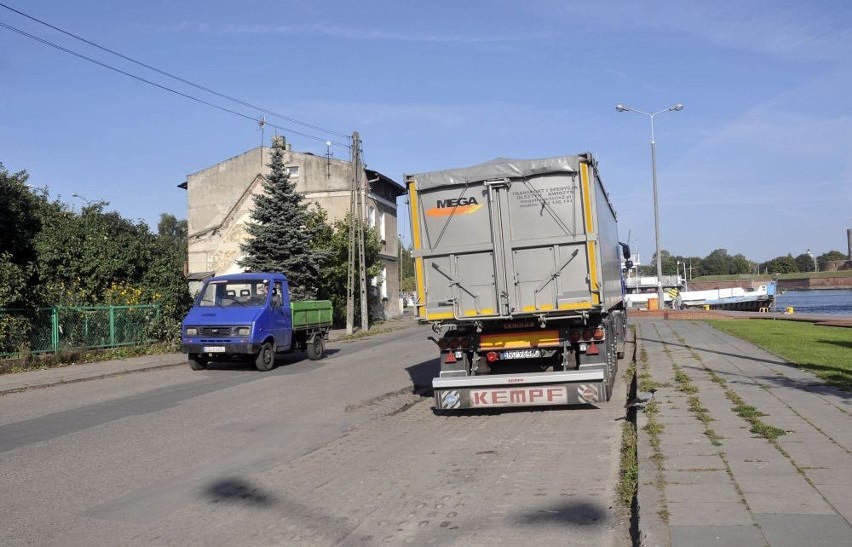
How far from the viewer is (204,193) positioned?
48969 mm

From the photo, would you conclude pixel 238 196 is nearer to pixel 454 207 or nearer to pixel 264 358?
pixel 264 358

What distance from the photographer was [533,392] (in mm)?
10375

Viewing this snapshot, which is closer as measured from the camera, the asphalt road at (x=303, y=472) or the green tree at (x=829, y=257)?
the asphalt road at (x=303, y=472)

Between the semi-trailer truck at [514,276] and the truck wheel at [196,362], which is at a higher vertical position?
the semi-trailer truck at [514,276]

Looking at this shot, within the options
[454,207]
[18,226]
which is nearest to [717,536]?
[454,207]

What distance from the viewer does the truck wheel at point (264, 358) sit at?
720 inches

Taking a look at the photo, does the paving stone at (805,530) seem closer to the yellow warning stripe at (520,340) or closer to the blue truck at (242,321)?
the yellow warning stripe at (520,340)

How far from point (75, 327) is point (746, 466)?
19024 mm

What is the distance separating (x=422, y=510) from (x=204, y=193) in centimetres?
4557

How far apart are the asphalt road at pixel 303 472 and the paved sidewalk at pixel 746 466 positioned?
1.46 feet

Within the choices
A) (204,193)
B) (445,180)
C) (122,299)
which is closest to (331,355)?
(122,299)

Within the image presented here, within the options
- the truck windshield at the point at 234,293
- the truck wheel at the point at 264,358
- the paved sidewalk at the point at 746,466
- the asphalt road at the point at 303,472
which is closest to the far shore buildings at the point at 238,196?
the truck windshield at the point at 234,293

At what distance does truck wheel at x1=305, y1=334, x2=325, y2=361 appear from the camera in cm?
2142

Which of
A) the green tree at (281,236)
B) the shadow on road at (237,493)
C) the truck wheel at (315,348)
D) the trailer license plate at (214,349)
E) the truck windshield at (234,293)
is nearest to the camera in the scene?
the shadow on road at (237,493)
